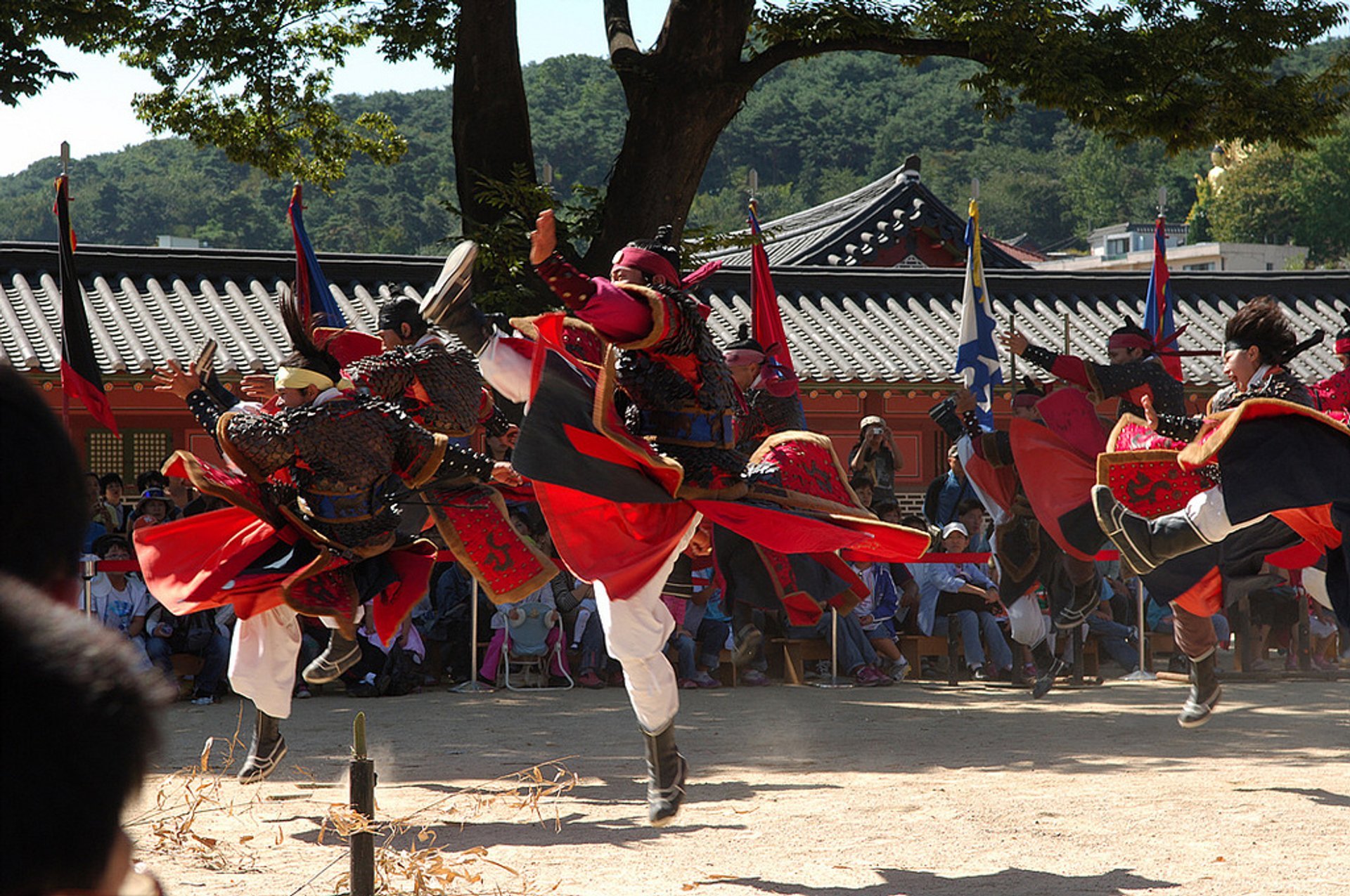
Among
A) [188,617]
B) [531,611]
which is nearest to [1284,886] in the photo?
[531,611]

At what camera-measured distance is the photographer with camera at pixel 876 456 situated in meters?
9.70

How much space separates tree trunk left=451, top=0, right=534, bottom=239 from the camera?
8758 mm

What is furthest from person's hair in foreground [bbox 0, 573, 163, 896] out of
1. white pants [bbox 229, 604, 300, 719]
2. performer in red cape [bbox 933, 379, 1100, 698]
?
performer in red cape [bbox 933, 379, 1100, 698]

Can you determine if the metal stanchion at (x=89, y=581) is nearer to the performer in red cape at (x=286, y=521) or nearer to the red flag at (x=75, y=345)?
the red flag at (x=75, y=345)

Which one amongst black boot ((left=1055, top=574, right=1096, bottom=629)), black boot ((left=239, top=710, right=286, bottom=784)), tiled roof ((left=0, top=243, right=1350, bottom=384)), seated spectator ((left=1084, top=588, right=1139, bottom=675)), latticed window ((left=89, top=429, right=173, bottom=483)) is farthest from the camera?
tiled roof ((left=0, top=243, right=1350, bottom=384))

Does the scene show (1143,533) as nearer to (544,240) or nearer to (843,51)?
(544,240)

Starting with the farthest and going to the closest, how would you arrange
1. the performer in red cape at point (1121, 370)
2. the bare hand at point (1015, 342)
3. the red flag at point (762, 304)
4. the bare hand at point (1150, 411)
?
the red flag at point (762, 304), the performer in red cape at point (1121, 370), the bare hand at point (1015, 342), the bare hand at point (1150, 411)

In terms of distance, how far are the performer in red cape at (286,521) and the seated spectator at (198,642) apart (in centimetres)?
296

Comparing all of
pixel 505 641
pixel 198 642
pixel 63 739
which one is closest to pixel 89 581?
pixel 198 642

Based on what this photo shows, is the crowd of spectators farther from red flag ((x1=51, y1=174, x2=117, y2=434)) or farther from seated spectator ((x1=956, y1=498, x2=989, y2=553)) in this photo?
red flag ((x1=51, y1=174, x2=117, y2=434))

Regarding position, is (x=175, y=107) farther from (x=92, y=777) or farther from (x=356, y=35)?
(x=92, y=777)

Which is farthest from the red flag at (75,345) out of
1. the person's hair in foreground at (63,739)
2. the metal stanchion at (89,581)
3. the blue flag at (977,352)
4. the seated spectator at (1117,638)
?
the person's hair in foreground at (63,739)

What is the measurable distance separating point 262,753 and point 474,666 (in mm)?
3285

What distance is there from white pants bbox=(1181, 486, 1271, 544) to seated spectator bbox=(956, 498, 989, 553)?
4.23 m
